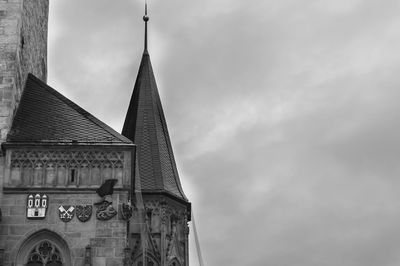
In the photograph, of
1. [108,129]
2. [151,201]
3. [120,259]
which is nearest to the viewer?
[120,259]

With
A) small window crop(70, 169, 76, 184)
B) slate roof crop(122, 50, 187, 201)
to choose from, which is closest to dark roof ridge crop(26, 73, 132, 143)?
small window crop(70, 169, 76, 184)

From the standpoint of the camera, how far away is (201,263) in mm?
29000

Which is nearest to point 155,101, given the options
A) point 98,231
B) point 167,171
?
point 167,171

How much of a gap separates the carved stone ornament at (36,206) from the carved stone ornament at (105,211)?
1.47 m

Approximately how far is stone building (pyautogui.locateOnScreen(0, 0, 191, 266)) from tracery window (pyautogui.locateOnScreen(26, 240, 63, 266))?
0.03 metres

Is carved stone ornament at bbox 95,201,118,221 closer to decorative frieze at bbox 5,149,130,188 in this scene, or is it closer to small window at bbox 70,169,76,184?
decorative frieze at bbox 5,149,130,188

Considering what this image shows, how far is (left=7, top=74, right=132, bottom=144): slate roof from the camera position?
88.6ft

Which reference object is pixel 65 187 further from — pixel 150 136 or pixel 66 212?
pixel 150 136

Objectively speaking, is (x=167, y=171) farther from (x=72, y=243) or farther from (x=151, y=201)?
(x=72, y=243)

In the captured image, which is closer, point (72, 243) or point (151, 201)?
point (72, 243)

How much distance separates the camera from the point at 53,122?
27.9 m

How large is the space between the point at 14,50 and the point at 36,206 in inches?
200

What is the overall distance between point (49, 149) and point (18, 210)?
199cm

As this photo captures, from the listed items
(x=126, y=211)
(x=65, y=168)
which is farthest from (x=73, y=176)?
(x=126, y=211)
